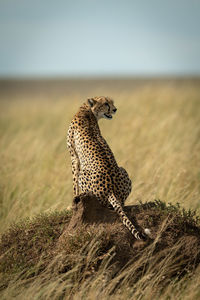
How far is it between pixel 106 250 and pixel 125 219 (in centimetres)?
30

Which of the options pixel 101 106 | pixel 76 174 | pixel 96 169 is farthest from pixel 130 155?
pixel 96 169

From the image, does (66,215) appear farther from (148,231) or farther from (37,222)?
(148,231)

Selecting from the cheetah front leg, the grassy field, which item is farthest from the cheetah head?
the grassy field

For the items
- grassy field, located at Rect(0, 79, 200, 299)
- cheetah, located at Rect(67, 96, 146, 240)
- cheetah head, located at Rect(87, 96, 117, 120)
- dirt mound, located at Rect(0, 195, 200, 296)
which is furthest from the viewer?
grassy field, located at Rect(0, 79, 200, 299)

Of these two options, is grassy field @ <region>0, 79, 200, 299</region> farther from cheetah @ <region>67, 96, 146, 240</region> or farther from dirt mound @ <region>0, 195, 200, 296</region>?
cheetah @ <region>67, 96, 146, 240</region>

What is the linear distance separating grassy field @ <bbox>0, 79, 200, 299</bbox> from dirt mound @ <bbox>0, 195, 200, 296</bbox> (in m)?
0.26

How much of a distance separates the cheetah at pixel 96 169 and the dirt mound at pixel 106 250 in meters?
0.13

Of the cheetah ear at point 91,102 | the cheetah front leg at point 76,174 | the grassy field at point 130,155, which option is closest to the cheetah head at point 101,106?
the cheetah ear at point 91,102

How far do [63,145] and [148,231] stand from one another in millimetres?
5183

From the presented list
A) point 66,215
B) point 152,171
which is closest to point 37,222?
point 66,215

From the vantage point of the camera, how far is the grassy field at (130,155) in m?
6.28

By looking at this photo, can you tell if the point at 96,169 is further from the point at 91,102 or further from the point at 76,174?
the point at 91,102

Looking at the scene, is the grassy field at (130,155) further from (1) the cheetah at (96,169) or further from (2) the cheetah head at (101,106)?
(2) the cheetah head at (101,106)

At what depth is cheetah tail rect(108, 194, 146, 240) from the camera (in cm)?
400
